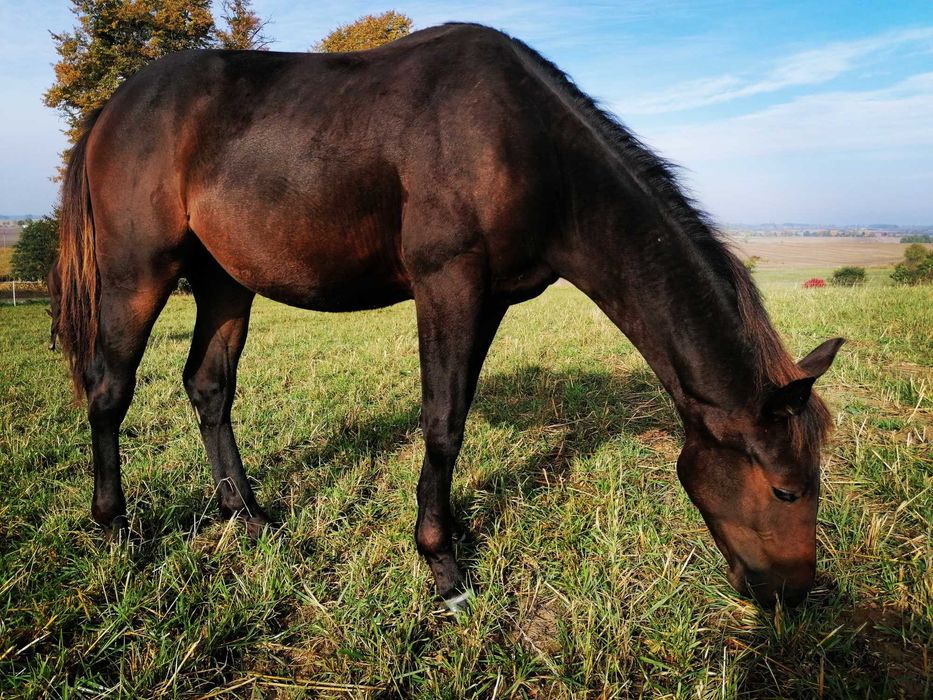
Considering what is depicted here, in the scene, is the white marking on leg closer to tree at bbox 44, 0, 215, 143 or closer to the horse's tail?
the horse's tail

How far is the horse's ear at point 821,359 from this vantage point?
226 cm

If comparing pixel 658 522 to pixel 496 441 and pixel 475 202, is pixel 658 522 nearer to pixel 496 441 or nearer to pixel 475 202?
pixel 496 441

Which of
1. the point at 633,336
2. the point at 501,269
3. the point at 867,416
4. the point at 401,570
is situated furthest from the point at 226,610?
the point at 867,416

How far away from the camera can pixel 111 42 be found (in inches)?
885

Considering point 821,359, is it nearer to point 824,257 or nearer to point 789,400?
point 789,400

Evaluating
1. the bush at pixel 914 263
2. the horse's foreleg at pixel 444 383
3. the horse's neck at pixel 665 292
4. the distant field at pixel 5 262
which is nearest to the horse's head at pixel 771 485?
the horse's neck at pixel 665 292

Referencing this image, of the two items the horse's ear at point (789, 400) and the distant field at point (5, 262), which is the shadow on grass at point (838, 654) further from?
the distant field at point (5, 262)

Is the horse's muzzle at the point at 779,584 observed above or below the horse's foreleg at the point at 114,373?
below

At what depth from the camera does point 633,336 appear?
8.55ft

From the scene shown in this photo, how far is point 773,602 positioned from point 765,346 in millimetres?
1111

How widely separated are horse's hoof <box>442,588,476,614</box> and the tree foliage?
25.5 metres

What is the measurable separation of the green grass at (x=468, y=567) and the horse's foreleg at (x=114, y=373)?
25 cm

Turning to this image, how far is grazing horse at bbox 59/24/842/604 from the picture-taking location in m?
2.40

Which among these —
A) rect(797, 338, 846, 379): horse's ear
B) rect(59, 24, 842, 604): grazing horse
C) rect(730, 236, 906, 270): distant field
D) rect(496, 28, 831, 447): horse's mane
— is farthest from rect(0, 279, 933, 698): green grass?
rect(730, 236, 906, 270): distant field
